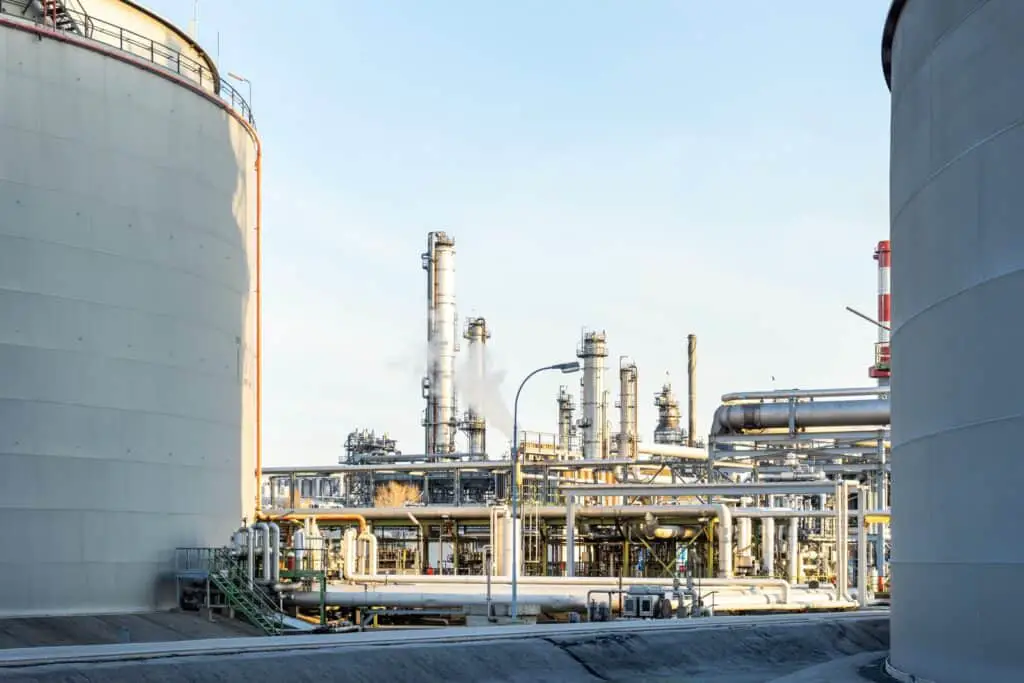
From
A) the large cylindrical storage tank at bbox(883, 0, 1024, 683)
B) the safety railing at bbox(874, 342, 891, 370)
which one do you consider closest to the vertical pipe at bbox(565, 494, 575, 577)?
the safety railing at bbox(874, 342, 891, 370)

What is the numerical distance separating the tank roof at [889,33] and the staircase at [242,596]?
18.0m

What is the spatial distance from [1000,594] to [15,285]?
66.0 feet

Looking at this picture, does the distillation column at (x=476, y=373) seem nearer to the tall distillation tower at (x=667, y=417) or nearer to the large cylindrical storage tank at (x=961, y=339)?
the tall distillation tower at (x=667, y=417)

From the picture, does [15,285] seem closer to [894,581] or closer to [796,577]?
[894,581]

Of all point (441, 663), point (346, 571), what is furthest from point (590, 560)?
point (441, 663)

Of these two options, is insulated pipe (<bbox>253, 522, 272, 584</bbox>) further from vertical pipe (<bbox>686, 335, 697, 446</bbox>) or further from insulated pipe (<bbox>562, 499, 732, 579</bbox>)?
vertical pipe (<bbox>686, 335, 697, 446</bbox>)

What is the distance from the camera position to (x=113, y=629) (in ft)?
92.7

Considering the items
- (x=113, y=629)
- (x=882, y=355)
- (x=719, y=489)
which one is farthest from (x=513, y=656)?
(x=882, y=355)

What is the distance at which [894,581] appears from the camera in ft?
69.0

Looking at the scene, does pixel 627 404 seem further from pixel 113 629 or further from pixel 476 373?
pixel 113 629

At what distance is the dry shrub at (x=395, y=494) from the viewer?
8238 centimetres

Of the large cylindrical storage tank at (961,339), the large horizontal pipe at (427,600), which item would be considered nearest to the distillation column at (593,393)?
the large horizontal pipe at (427,600)

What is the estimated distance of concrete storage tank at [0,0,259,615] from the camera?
28047 mm

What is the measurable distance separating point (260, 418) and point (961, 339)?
23162 millimetres
